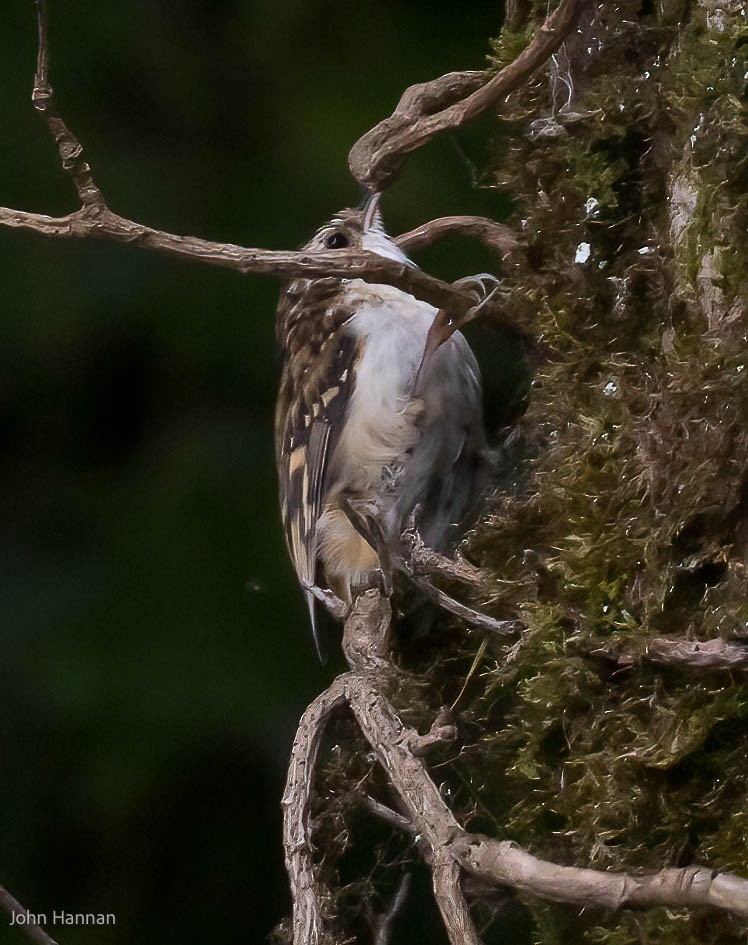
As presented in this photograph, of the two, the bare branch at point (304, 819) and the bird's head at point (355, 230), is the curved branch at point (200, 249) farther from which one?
the bird's head at point (355, 230)

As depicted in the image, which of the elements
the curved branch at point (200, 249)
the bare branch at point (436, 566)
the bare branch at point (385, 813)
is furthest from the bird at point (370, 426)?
the curved branch at point (200, 249)

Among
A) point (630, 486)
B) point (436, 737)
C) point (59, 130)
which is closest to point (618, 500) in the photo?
point (630, 486)

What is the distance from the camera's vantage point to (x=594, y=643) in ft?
3.30

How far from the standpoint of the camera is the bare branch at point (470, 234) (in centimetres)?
129

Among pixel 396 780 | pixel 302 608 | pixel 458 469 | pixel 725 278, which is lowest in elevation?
pixel 302 608

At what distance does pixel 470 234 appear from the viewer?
4.41 feet

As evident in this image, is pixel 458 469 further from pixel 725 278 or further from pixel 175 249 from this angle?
pixel 175 249

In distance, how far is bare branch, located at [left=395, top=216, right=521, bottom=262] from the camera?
1.29 meters

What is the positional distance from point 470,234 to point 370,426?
0.75ft

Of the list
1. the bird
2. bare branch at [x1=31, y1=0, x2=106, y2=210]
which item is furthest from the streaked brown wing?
bare branch at [x1=31, y1=0, x2=106, y2=210]

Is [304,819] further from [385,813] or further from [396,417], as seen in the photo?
[396,417]

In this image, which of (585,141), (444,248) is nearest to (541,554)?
(585,141)

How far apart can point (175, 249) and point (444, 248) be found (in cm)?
85

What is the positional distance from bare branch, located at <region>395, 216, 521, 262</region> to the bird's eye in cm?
6
